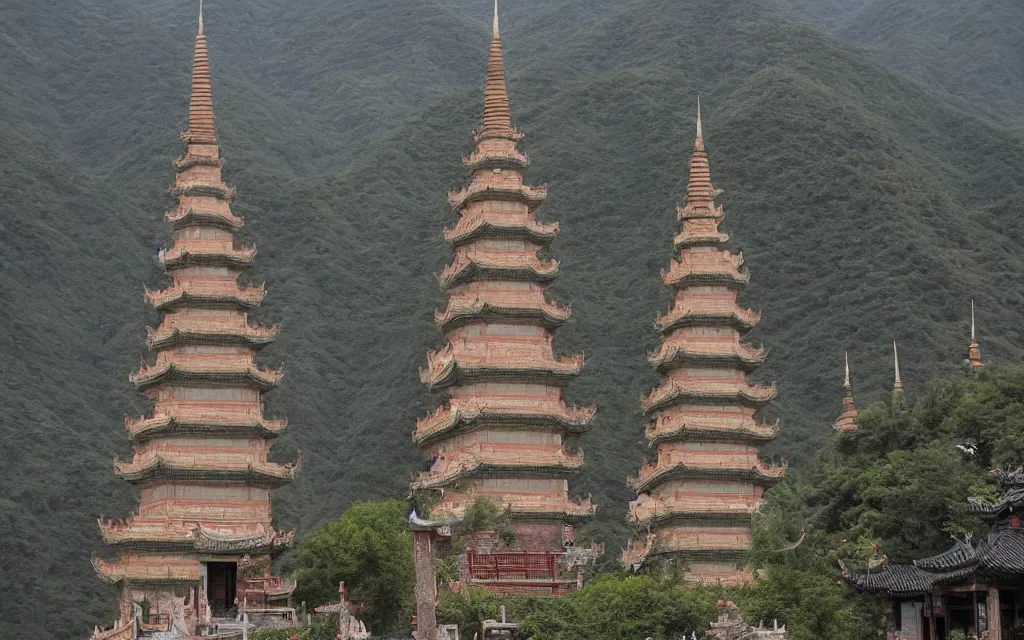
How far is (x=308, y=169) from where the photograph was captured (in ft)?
369

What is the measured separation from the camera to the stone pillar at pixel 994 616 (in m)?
40.2

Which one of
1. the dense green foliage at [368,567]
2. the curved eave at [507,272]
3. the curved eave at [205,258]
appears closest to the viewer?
the dense green foliage at [368,567]

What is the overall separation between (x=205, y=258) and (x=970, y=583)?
1145 inches

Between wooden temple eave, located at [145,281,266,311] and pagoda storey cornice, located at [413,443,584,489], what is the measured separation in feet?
25.2

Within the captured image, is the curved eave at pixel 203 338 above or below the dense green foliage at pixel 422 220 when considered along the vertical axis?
below

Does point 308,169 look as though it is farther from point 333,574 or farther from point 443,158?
point 333,574

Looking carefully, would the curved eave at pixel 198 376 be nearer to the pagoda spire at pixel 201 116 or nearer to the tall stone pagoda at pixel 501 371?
the tall stone pagoda at pixel 501 371

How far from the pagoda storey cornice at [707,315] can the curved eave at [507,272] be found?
393 cm

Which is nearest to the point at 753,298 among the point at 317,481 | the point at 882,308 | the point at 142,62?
the point at 882,308

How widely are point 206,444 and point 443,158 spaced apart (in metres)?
48.4

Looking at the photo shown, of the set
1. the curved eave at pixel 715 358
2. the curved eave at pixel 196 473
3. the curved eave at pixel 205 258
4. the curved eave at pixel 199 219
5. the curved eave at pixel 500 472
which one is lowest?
the curved eave at pixel 500 472

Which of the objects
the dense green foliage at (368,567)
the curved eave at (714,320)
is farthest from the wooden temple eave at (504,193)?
the dense green foliage at (368,567)

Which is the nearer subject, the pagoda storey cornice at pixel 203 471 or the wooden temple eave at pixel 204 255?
the pagoda storey cornice at pixel 203 471

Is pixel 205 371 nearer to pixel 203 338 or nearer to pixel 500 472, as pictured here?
pixel 203 338
